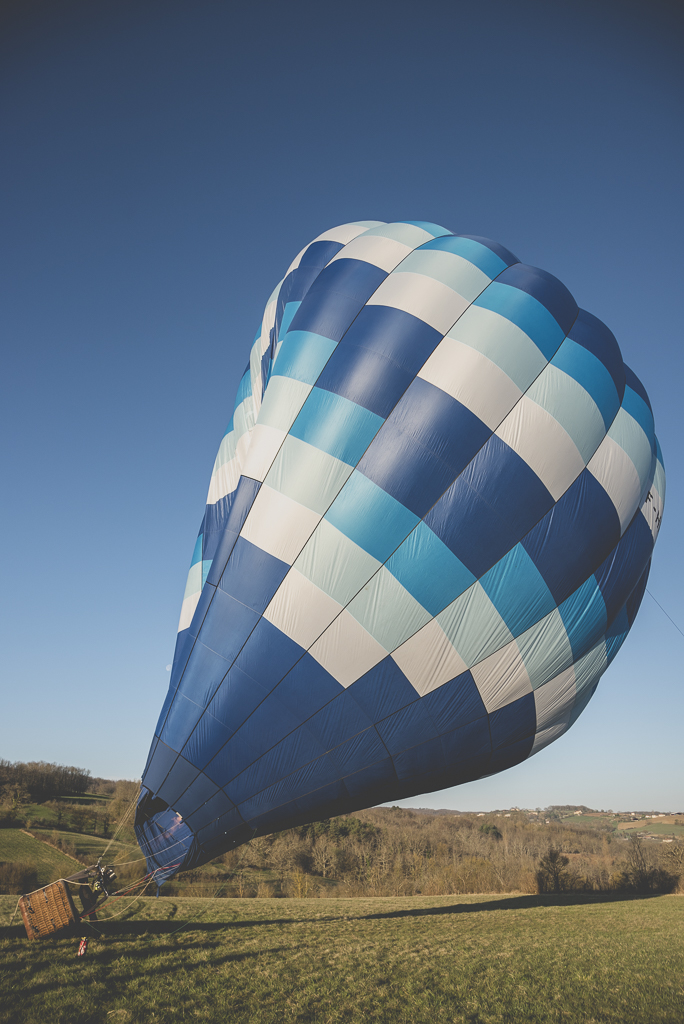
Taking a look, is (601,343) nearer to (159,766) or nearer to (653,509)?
(653,509)

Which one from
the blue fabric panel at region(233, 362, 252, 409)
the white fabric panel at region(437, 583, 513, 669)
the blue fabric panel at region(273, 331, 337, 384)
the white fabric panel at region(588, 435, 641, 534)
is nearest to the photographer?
the white fabric panel at region(437, 583, 513, 669)

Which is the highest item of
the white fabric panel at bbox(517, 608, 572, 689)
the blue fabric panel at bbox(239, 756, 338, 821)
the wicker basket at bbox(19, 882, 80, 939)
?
the white fabric panel at bbox(517, 608, 572, 689)

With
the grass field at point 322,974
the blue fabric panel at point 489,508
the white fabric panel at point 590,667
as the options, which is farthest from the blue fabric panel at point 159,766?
the white fabric panel at point 590,667

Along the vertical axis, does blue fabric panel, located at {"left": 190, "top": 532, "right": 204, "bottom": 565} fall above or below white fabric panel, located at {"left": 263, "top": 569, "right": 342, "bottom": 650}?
above

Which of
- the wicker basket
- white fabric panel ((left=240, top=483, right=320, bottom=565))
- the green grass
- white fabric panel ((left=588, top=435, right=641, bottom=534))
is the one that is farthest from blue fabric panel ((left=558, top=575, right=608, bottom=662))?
the green grass

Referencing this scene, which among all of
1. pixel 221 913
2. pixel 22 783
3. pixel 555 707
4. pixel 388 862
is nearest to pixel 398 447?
pixel 555 707

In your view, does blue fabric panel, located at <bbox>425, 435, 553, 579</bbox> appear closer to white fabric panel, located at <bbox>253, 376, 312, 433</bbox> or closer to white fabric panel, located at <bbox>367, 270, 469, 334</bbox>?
white fabric panel, located at <bbox>367, 270, 469, 334</bbox>
